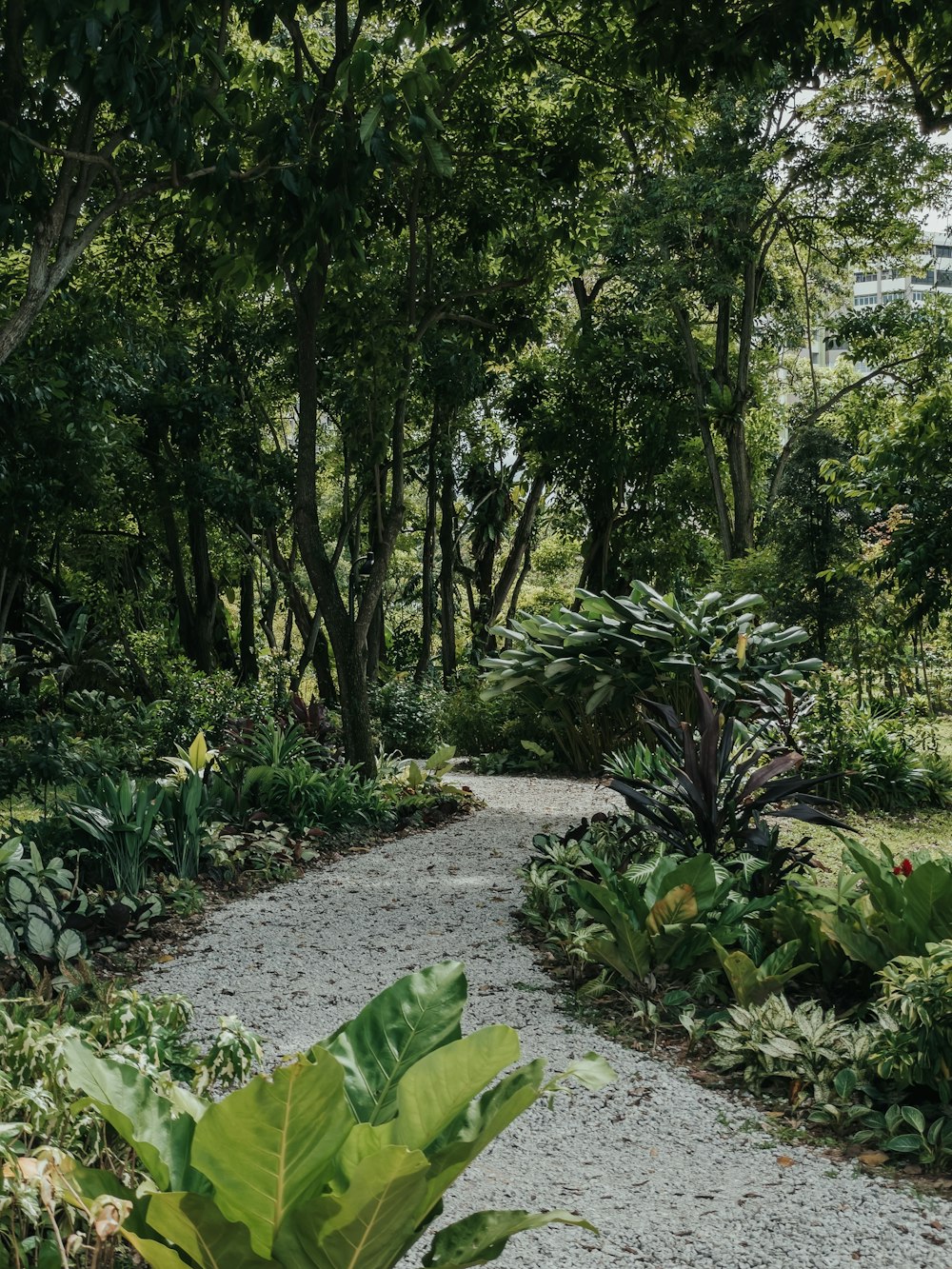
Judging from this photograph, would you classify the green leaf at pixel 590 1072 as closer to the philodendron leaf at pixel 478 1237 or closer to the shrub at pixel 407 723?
the philodendron leaf at pixel 478 1237

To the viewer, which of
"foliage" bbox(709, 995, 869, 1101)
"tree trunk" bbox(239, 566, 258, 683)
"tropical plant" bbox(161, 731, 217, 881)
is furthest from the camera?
"tree trunk" bbox(239, 566, 258, 683)

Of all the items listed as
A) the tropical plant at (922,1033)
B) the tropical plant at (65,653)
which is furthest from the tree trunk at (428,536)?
the tropical plant at (922,1033)

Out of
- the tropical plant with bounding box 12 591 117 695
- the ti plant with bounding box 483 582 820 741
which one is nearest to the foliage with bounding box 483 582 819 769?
the ti plant with bounding box 483 582 820 741

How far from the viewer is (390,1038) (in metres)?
2.07

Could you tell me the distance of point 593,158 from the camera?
24.3 feet

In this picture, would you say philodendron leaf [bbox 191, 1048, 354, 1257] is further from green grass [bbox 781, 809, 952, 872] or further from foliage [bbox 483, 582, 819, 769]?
foliage [bbox 483, 582, 819, 769]

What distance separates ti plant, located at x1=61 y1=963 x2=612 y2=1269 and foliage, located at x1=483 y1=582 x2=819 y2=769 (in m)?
5.82

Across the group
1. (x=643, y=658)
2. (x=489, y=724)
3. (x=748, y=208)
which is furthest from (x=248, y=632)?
(x=643, y=658)

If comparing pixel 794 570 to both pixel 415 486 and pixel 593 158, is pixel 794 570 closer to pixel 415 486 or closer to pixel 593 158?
pixel 593 158

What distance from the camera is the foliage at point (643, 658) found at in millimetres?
8031

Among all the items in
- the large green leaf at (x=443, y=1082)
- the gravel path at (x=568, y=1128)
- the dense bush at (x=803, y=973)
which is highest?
the large green leaf at (x=443, y=1082)

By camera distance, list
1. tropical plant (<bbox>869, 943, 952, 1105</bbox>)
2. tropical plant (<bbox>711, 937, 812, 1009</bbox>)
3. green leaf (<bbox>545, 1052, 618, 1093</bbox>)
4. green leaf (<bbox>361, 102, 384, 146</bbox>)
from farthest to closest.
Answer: green leaf (<bbox>361, 102, 384, 146</bbox>), tropical plant (<bbox>711, 937, 812, 1009</bbox>), tropical plant (<bbox>869, 943, 952, 1105</bbox>), green leaf (<bbox>545, 1052, 618, 1093</bbox>)

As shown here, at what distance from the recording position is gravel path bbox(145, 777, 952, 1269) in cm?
238

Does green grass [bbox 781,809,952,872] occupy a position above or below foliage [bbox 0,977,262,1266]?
below
